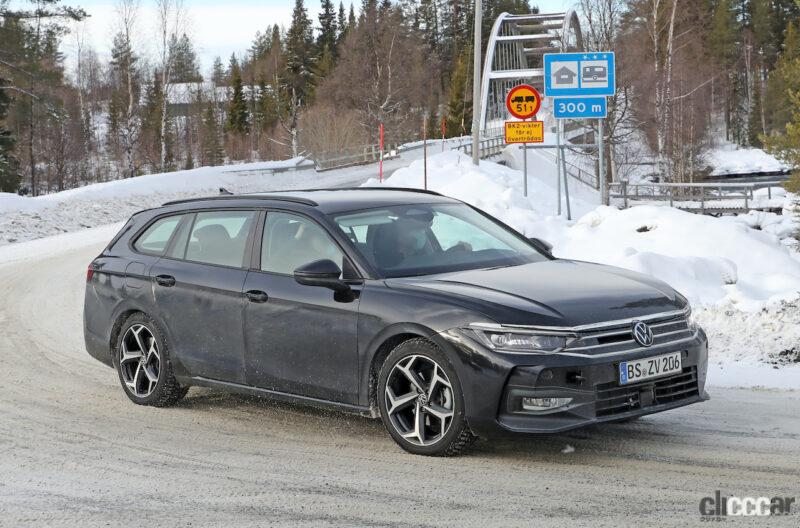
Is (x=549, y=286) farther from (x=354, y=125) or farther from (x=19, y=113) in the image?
(x=19, y=113)

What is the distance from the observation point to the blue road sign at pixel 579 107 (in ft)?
64.5

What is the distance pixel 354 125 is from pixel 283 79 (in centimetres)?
4895

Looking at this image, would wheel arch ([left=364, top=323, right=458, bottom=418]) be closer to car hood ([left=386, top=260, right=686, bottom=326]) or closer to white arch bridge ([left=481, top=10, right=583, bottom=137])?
car hood ([left=386, top=260, right=686, bottom=326])

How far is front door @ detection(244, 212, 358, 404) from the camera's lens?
6.23 metres

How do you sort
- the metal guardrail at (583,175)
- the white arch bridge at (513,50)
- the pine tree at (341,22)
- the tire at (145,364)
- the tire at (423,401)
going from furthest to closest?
the pine tree at (341,22)
the white arch bridge at (513,50)
the metal guardrail at (583,175)
the tire at (145,364)
the tire at (423,401)

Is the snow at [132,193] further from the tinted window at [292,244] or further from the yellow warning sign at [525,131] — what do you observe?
the tinted window at [292,244]

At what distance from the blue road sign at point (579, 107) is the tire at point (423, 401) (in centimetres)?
1455

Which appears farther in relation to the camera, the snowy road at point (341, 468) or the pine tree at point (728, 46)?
the pine tree at point (728, 46)

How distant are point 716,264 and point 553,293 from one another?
7086mm

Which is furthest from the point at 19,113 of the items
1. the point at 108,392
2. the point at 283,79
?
the point at 108,392

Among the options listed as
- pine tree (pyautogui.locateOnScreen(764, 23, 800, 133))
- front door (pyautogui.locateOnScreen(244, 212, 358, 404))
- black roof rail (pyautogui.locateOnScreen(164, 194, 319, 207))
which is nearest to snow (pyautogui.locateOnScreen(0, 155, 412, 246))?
black roof rail (pyautogui.locateOnScreen(164, 194, 319, 207))

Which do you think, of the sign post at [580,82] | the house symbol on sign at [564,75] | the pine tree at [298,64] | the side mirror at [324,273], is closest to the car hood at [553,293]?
the side mirror at [324,273]

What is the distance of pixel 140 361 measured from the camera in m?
7.71

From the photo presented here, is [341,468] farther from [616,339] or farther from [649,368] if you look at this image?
[649,368]
